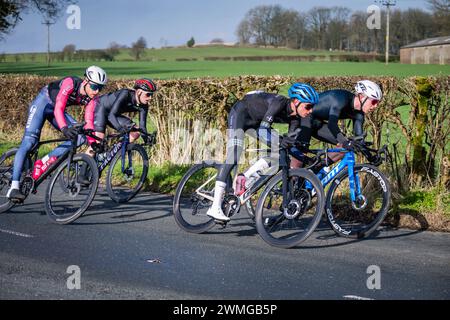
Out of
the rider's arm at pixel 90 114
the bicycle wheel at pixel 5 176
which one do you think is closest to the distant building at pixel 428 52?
the rider's arm at pixel 90 114

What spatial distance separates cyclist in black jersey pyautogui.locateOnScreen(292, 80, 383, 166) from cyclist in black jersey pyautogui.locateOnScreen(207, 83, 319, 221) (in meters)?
0.44

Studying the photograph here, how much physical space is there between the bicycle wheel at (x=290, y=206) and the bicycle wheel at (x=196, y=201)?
87cm

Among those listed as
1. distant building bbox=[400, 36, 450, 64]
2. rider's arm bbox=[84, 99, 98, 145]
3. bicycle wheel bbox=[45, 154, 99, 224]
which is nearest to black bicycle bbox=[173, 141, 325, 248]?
bicycle wheel bbox=[45, 154, 99, 224]

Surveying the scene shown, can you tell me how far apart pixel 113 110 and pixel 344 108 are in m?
3.94

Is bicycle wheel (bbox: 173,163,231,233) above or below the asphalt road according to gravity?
above

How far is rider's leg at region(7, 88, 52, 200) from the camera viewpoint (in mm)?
9508

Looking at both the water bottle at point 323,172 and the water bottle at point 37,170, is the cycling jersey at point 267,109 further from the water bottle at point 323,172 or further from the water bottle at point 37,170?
the water bottle at point 37,170

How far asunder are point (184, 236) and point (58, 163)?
2268mm

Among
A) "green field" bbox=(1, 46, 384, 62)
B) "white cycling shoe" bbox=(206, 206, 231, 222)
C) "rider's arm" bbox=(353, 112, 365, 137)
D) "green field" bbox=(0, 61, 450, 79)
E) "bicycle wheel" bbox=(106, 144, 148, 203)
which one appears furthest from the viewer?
"green field" bbox=(1, 46, 384, 62)

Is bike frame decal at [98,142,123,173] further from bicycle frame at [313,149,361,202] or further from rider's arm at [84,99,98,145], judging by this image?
bicycle frame at [313,149,361,202]

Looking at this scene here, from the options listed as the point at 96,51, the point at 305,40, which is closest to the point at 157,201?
the point at 96,51

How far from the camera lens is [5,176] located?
9.99m

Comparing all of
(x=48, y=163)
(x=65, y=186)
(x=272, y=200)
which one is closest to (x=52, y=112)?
(x=48, y=163)
